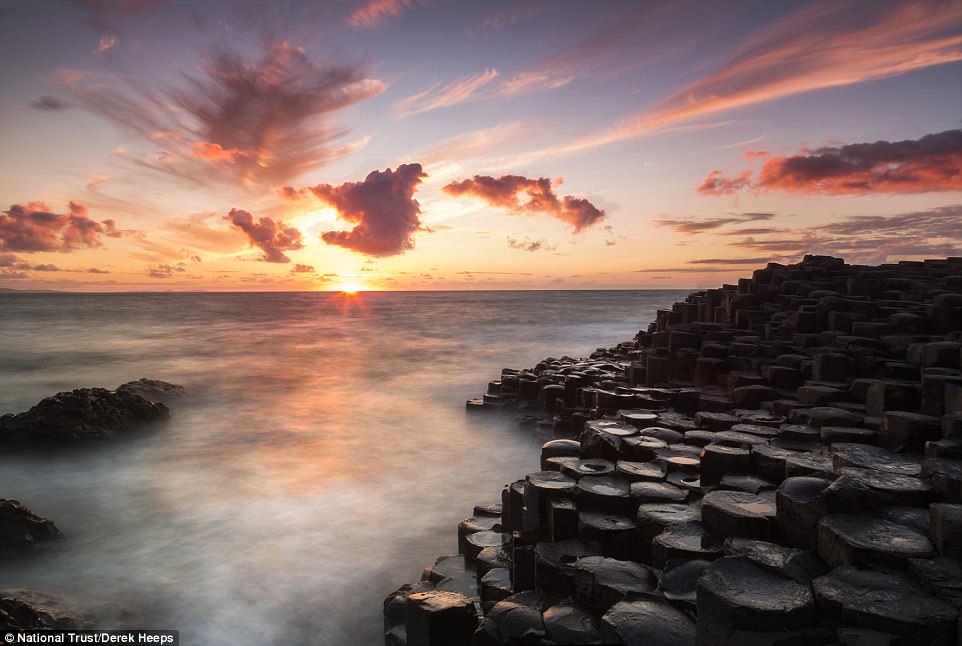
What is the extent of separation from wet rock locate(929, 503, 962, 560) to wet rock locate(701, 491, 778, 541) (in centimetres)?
85

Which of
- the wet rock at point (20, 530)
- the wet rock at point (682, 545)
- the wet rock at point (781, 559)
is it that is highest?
the wet rock at point (781, 559)

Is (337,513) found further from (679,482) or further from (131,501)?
(679,482)

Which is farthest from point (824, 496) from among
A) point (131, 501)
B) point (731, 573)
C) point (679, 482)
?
point (131, 501)

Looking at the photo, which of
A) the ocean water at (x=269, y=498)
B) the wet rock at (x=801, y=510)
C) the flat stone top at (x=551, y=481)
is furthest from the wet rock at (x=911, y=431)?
the ocean water at (x=269, y=498)

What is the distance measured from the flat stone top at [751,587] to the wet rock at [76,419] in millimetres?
12480

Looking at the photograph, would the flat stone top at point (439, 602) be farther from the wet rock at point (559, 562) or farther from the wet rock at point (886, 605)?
the wet rock at point (886, 605)

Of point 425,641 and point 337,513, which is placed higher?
point 425,641

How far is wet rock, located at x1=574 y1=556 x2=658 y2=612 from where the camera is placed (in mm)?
3320

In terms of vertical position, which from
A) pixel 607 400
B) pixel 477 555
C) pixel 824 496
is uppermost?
pixel 824 496

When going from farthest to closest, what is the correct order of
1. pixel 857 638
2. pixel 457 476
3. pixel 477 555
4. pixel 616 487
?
1. pixel 457 476
2. pixel 477 555
3. pixel 616 487
4. pixel 857 638

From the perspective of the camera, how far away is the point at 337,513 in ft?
26.0

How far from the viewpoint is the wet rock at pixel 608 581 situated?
3320mm

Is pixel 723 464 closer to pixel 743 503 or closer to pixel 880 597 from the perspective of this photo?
pixel 743 503

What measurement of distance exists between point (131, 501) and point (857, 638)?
9.77m
